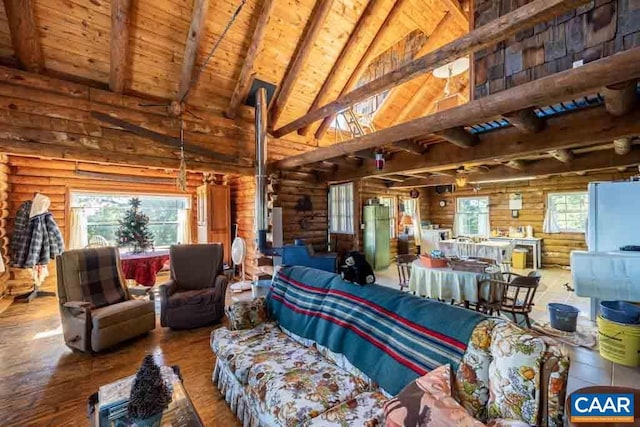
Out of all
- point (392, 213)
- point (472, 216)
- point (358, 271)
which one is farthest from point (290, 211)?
point (472, 216)

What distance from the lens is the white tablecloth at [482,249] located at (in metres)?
6.33

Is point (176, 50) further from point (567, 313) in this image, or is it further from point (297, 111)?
point (567, 313)

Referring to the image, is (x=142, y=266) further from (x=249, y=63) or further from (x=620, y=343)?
(x=620, y=343)

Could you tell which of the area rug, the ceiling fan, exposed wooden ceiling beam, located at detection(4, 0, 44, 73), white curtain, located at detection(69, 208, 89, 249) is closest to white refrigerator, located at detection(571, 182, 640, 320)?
the area rug

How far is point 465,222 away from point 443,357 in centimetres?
881

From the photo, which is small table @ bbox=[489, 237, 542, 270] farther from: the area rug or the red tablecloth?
the red tablecloth

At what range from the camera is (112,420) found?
1328 mm

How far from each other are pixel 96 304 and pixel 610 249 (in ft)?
21.7

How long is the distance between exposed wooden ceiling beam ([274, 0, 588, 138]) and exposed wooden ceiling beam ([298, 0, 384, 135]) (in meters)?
1.40

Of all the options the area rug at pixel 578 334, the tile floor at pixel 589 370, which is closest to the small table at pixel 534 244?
the tile floor at pixel 589 370

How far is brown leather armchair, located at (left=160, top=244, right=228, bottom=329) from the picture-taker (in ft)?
11.2

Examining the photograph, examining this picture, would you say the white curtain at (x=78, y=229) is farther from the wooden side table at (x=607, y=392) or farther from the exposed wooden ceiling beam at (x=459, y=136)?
the wooden side table at (x=607, y=392)

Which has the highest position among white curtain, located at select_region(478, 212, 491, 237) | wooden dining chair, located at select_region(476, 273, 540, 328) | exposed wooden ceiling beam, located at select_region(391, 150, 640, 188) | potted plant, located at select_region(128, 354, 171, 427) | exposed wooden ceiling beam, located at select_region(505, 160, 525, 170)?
exposed wooden ceiling beam, located at select_region(505, 160, 525, 170)

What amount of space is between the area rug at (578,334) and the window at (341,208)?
3.45 meters
